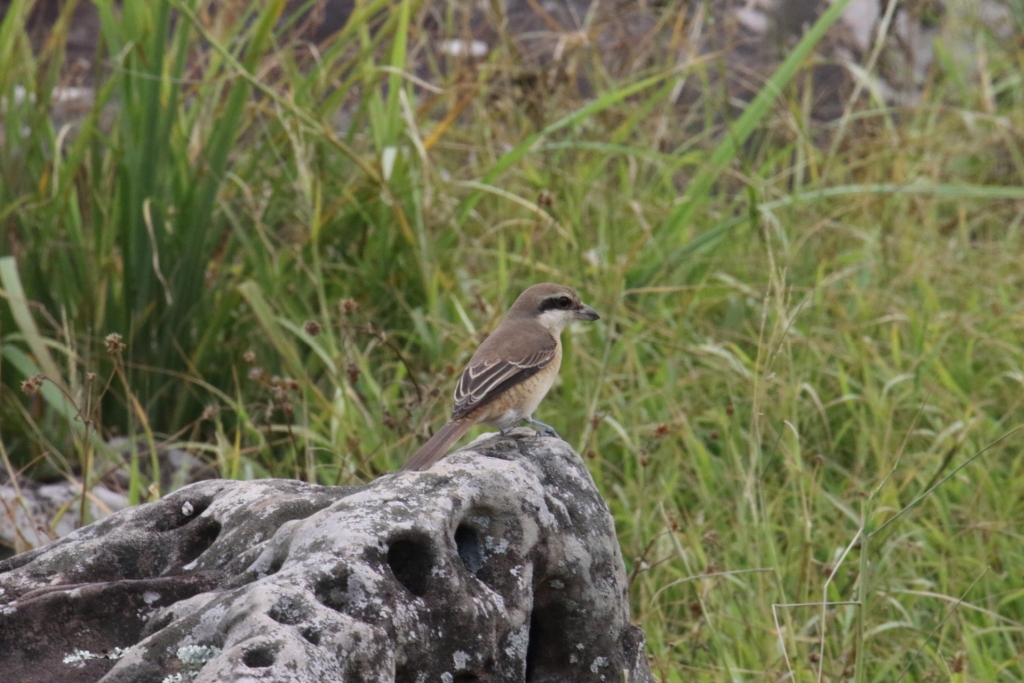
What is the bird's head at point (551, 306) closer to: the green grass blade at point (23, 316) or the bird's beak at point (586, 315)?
the bird's beak at point (586, 315)

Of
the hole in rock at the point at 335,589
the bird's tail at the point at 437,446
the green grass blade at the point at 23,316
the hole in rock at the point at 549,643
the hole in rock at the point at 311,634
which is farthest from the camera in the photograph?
the green grass blade at the point at 23,316

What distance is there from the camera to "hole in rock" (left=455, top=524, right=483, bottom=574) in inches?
95.7

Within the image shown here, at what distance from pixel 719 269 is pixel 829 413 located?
4.03ft

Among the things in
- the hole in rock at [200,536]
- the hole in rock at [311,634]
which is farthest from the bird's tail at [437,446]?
the hole in rock at [311,634]

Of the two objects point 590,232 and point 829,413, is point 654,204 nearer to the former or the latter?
point 590,232

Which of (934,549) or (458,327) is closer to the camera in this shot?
(934,549)

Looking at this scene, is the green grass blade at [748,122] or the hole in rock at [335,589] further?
the green grass blade at [748,122]

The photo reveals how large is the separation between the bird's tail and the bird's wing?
81 mm

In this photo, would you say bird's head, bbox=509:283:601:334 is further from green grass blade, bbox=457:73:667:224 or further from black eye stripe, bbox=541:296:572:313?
green grass blade, bbox=457:73:667:224

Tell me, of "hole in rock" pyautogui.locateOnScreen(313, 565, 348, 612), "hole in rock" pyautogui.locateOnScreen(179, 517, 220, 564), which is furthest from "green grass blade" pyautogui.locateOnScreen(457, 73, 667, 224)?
"hole in rock" pyautogui.locateOnScreen(313, 565, 348, 612)

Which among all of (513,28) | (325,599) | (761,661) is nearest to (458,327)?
(761,661)

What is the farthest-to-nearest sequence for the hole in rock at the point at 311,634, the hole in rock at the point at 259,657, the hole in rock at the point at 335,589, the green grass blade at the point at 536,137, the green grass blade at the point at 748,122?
1. the green grass blade at the point at 748,122
2. the green grass blade at the point at 536,137
3. the hole in rock at the point at 335,589
4. the hole in rock at the point at 311,634
5. the hole in rock at the point at 259,657

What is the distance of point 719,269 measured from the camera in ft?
21.0

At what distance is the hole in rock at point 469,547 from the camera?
2.43 metres
